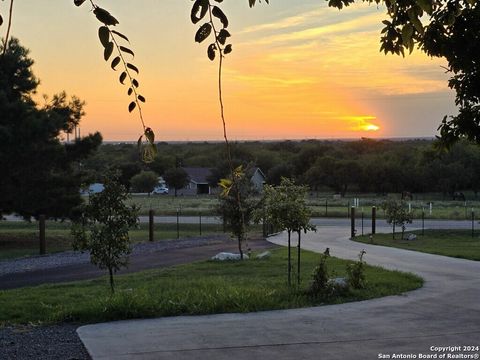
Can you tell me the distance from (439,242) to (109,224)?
17474 millimetres

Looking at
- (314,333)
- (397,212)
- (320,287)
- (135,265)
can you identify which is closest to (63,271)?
(135,265)

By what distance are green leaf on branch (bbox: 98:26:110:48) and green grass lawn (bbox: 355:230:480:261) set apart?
692 inches

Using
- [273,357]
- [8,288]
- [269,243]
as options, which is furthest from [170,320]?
[269,243]

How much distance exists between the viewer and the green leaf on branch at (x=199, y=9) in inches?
70.4

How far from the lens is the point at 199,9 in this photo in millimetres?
1806

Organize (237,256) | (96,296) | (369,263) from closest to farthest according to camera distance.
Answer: (96,296) → (369,263) → (237,256)

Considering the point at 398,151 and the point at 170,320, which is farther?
the point at 398,151

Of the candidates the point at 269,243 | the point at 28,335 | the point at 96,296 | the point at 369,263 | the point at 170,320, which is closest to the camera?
the point at 28,335

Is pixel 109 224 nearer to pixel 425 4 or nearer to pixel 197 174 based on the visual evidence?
pixel 425 4

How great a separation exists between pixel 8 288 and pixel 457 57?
1048 cm

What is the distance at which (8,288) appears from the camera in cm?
1321

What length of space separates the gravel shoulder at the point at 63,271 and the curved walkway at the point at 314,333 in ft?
1.04

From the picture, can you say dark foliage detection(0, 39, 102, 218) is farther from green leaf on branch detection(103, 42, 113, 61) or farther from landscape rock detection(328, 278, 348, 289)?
green leaf on branch detection(103, 42, 113, 61)

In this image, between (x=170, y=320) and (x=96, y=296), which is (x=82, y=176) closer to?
(x=96, y=296)
